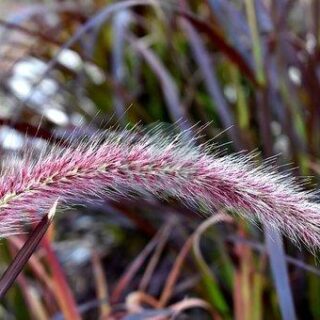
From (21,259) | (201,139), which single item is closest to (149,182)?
(21,259)

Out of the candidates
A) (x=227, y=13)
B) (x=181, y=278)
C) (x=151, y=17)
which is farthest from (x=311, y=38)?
(x=151, y=17)

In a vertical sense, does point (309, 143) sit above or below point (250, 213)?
above

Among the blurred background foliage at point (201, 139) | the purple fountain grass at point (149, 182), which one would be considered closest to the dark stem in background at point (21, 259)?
the purple fountain grass at point (149, 182)

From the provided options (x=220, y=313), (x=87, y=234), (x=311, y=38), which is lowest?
(x=220, y=313)

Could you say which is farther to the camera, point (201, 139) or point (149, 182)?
point (201, 139)

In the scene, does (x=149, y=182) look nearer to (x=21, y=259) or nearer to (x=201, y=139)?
(x=21, y=259)

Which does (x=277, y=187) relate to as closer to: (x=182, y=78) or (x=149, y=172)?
(x=149, y=172)

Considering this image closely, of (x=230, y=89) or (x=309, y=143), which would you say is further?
(x=230, y=89)
